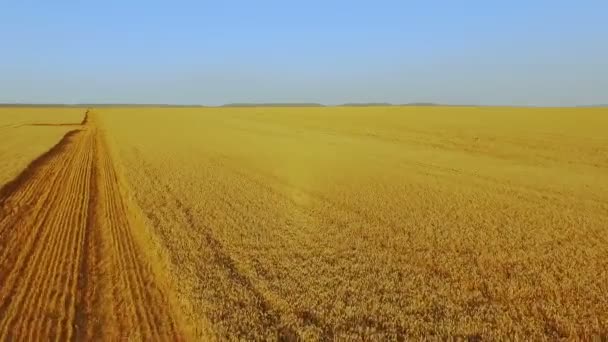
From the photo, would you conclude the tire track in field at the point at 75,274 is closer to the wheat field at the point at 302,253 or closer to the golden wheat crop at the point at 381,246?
the wheat field at the point at 302,253

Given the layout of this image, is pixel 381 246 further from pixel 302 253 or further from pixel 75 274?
pixel 75 274

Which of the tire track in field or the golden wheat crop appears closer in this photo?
the tire track in field

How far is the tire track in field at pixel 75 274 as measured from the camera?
570 cm

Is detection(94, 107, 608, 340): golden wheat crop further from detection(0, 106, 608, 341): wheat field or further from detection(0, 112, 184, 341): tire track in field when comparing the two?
detection(0, 112, 184, 341): tire track in field

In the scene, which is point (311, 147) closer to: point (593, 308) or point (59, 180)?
point (59, 180)

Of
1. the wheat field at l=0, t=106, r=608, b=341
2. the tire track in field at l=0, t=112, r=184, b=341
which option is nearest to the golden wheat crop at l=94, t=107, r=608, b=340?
the wheat field at l=0, t=106, r=608, b=341

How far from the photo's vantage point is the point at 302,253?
8.18 m

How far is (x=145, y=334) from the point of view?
5527 millimetres

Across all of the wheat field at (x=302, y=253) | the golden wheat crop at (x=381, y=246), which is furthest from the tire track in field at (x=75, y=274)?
the golden wheat crop at (x=381, y=246)

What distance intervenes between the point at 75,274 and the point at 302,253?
11.6ft

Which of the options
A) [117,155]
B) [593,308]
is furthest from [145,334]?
[117,155]

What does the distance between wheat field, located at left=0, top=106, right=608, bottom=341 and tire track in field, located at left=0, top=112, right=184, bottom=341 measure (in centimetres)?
3

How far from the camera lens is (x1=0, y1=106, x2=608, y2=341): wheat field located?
5746 millimetres

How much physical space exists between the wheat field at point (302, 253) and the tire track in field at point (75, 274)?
3cm
